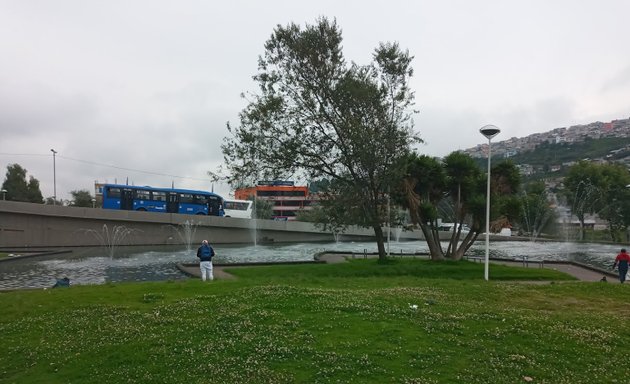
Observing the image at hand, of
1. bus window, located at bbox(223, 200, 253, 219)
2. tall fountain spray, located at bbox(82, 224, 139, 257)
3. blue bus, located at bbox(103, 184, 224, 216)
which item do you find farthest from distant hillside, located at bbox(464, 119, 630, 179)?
tall fountain spray, located at bbox(82, 224, 139, 257)

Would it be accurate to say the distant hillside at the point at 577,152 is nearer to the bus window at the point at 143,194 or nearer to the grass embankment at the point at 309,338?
the bus window at the point at 143,194

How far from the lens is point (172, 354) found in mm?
6863

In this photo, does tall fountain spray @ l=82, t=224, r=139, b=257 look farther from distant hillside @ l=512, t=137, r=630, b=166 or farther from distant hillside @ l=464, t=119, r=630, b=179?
distant hillside @ l=512, t=137, r=630, b=166

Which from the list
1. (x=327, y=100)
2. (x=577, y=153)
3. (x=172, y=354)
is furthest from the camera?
(x=577, y=153)

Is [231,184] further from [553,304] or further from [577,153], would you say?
[577,153]

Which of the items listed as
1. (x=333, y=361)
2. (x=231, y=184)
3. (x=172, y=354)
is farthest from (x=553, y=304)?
(x=231, y=184)

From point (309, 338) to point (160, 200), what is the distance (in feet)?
169

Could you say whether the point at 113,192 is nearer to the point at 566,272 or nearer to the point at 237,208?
the point at 237,208

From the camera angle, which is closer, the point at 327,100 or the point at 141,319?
the point at 141,319

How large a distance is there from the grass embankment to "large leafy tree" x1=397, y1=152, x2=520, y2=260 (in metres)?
13.4

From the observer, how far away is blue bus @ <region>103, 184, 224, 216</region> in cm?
5312

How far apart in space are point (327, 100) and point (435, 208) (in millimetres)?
8079

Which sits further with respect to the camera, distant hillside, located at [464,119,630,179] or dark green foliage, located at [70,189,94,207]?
distant hillside, located at [464,119,630,179]

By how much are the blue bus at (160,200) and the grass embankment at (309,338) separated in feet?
145
